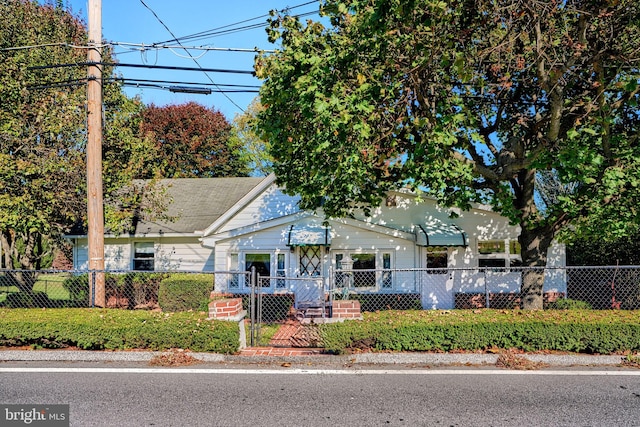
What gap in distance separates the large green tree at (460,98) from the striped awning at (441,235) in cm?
335

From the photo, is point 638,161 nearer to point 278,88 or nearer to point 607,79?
point 607,79

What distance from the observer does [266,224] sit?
46.1 feet

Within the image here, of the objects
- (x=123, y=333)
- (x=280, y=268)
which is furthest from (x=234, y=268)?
(x=123, y=333)

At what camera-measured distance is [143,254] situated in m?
16.9

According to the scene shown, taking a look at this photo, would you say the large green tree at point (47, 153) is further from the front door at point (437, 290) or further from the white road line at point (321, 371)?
the front door at point (437, 290)

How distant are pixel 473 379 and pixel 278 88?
6.00 m

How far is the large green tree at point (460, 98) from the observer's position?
7211 millimetres

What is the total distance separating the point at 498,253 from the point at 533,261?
4537mm

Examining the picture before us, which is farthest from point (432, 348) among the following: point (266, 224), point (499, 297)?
point (266, 224)

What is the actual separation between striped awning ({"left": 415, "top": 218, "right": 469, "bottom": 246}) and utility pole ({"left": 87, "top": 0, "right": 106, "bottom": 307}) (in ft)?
30.2

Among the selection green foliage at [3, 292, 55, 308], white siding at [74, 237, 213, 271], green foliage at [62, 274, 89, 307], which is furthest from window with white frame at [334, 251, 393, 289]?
green foliage at [3, 292, 55, 308]

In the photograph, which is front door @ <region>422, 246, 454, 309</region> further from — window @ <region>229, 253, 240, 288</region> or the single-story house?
window @ <region>229, 253, 240, 288</region>

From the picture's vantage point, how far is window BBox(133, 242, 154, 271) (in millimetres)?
16828

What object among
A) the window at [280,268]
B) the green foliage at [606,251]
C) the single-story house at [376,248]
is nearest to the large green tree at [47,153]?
the single-story house at [376,248]
